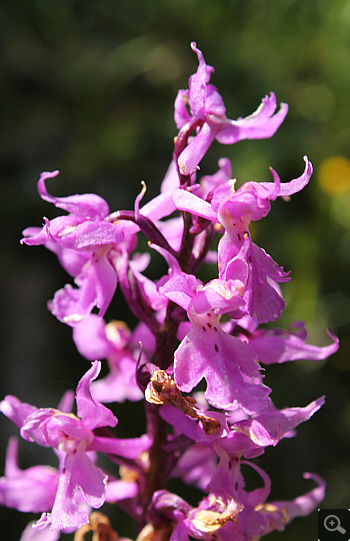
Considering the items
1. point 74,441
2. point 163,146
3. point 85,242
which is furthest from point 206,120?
point 163,146

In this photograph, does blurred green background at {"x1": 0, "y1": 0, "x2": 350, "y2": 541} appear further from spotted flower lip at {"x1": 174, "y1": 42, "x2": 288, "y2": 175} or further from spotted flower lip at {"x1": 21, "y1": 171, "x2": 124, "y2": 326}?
spotted flower lip at {"x1": 21, "y1": 171, "x2": 124, "y2": 326}

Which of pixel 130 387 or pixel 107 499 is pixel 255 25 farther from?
pixel 107 499

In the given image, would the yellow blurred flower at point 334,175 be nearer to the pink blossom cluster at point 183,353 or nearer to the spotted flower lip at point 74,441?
the pink blossom cluster at point 183,353

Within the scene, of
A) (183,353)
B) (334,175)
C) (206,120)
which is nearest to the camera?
(183,353)

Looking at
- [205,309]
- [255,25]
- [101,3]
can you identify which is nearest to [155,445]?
[205,309]

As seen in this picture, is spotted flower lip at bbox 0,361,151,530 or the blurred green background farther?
the blurred green background

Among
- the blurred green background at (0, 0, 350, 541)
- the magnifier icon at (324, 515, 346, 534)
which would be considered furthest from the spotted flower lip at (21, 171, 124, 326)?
the blurred green background at (0, 0, 350, 541)

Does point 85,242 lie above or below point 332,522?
above

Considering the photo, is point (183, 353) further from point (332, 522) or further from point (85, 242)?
point (332, 522)
